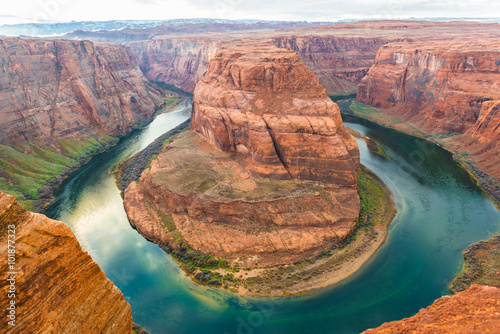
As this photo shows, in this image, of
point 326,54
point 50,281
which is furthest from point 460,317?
point 326,54

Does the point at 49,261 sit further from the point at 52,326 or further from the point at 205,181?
the point at 205,181

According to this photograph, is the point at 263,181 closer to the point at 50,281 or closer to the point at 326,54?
the point at 50,281

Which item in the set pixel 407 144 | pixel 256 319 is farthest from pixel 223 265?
pixel 407 144

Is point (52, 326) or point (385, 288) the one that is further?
point (385, 288)

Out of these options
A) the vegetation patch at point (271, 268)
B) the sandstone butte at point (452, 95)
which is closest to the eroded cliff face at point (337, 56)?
the sandstone butte at point (452, 95)

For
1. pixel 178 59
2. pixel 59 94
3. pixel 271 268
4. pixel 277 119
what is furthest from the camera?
pixel 178 59

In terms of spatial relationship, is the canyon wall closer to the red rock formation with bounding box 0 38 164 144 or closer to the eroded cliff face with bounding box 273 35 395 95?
the eroded cliff face with bounding box 273 35 395 95

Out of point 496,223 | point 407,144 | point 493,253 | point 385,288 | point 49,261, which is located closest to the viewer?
point 49,261
